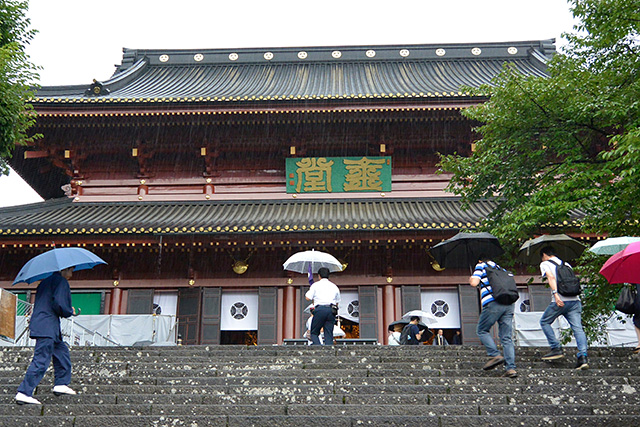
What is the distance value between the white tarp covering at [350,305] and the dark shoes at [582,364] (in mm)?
8024

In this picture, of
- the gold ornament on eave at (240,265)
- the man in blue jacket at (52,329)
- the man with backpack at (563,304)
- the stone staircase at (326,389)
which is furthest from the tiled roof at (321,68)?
the man in blue jacket at (52,329)

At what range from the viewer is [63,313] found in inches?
279

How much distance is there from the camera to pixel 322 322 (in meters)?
10.1

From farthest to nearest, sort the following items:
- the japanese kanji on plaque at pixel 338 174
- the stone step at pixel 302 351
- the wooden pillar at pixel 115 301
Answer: the japanese kanji on plaque at pixel 338 174 → the wooden pillar at pixel 115 301 → the stone step at pixel 302 351

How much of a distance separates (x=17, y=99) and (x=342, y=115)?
847cm

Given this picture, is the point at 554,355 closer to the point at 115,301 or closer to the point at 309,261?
the point at 309,261

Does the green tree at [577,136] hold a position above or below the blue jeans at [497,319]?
above

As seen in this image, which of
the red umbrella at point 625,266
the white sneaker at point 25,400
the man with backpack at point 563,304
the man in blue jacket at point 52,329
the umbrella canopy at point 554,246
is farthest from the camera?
the umbrella canopy at point 554,246

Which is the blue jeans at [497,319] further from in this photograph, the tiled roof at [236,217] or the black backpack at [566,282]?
the tiled roof at [236,217]

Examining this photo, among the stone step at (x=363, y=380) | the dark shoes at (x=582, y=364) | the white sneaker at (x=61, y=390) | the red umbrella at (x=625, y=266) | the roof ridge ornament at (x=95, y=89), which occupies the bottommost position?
the white sneaker at (x=61, y=390)

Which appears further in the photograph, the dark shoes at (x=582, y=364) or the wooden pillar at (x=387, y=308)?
the wooden pillar at (x=387, y=308)

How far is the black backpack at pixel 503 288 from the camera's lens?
7590mm

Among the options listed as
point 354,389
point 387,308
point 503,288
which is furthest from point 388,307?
point 354,389

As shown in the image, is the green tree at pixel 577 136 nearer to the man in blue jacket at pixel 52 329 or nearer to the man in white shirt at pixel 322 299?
the man in white shirt at pixel 322 299
